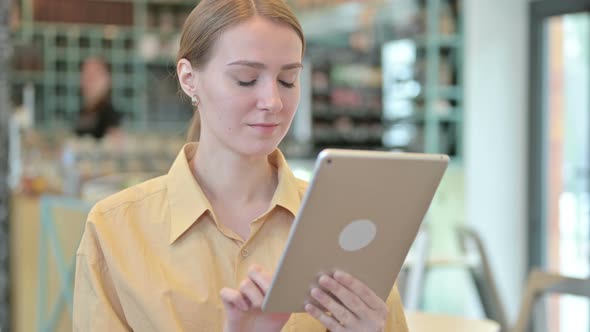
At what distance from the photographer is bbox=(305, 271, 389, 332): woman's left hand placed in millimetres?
1280

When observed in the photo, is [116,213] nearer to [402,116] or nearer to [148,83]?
[402,116]

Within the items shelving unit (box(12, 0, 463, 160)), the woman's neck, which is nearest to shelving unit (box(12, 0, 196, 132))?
shelving unit (box(12, 0, 463, 160))

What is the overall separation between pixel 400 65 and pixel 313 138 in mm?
914

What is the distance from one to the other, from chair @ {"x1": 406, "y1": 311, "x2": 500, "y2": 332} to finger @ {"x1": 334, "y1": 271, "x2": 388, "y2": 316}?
1.04 m

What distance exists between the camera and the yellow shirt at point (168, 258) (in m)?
1.46

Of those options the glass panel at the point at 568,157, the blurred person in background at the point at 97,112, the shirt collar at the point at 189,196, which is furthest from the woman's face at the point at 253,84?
the blurred person in background at the point at 97,112

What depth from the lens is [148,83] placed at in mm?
9469

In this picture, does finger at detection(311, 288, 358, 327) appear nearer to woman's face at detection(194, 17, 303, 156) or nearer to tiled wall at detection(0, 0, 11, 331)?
woman's face at detection(194, 17, 303, 156)

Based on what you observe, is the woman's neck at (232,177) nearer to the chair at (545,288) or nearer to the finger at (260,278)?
the finger at (260,278)

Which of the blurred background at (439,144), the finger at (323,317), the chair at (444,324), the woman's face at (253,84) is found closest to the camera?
the finger at (323,317)

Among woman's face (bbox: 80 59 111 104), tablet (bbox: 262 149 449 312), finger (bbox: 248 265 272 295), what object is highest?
woman's face (bbox: 80 59 111 104)

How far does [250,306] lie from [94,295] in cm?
33

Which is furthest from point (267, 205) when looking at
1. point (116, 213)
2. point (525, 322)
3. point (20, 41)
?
point (20, 41)

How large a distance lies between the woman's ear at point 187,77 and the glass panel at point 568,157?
4222 mm
